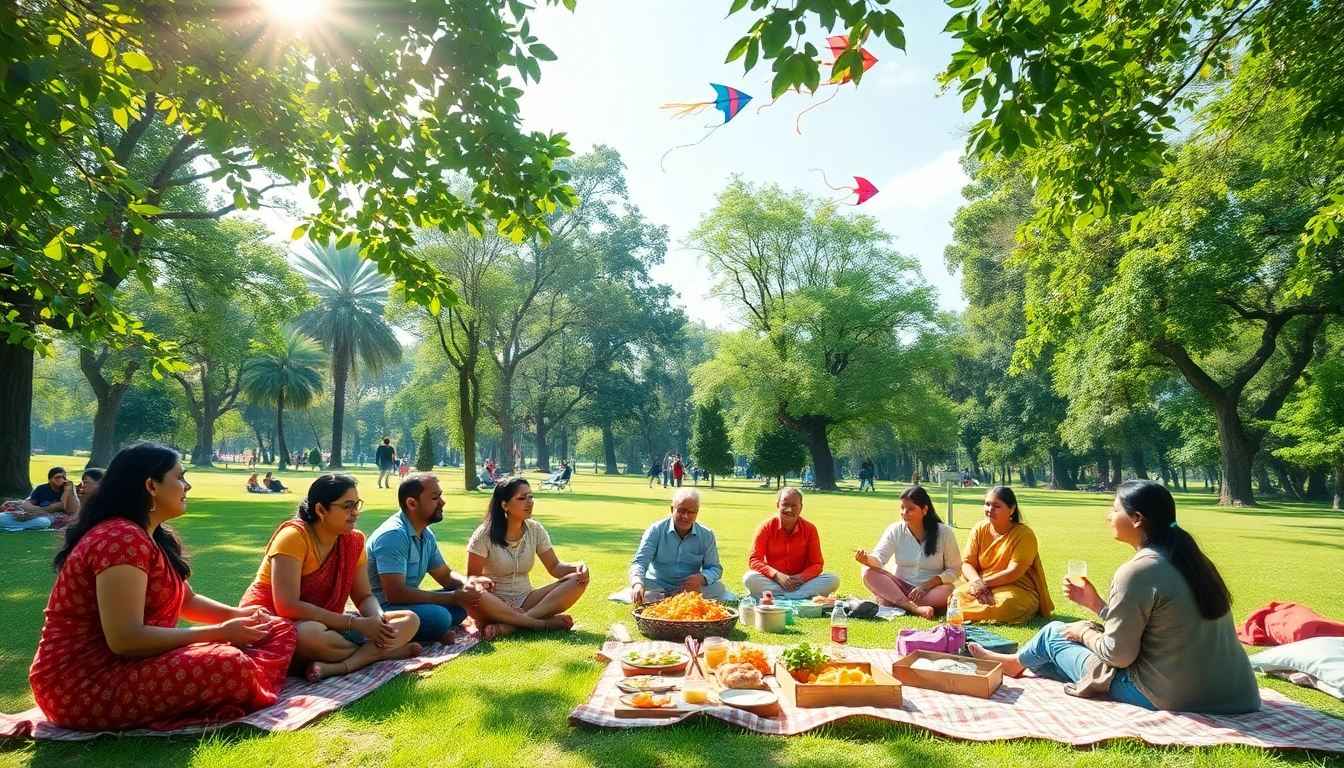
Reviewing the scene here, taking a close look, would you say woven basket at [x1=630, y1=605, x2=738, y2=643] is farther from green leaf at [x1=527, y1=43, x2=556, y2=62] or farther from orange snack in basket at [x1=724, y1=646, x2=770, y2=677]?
green leaf at [x1=527, y1=43, x2=556, y2=62]

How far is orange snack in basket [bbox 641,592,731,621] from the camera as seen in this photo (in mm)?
6469

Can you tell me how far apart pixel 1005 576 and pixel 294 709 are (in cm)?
626

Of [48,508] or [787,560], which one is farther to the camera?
[48,508]

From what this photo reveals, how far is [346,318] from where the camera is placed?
1930 inches

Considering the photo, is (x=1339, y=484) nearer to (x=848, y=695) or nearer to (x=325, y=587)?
(x=848, y=695)

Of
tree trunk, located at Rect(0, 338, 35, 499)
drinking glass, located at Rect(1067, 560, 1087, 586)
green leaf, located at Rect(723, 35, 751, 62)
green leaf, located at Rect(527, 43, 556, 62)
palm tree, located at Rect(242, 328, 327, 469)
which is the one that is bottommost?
drinking glass, located at Rect(1067, 560, 1087, 586)

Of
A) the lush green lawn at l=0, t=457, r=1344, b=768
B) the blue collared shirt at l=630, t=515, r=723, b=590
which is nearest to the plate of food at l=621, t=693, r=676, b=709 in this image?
the lush green lawn at l=0, t=457, r=1344, b=768

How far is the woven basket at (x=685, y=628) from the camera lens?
634 centimetres

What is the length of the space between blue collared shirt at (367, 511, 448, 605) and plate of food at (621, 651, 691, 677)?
2204 mm

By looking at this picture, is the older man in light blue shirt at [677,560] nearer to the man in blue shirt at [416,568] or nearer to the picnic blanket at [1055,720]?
the man in blue shirt at [416,568]

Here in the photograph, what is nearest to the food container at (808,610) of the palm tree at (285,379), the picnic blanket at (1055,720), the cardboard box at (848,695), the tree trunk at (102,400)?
the picnic blanket at (1055,720)

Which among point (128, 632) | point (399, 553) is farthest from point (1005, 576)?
point (128, 632)

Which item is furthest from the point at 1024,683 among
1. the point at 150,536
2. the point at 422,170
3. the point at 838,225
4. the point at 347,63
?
the point at 838,225

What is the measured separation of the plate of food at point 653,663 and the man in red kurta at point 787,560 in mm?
3126
